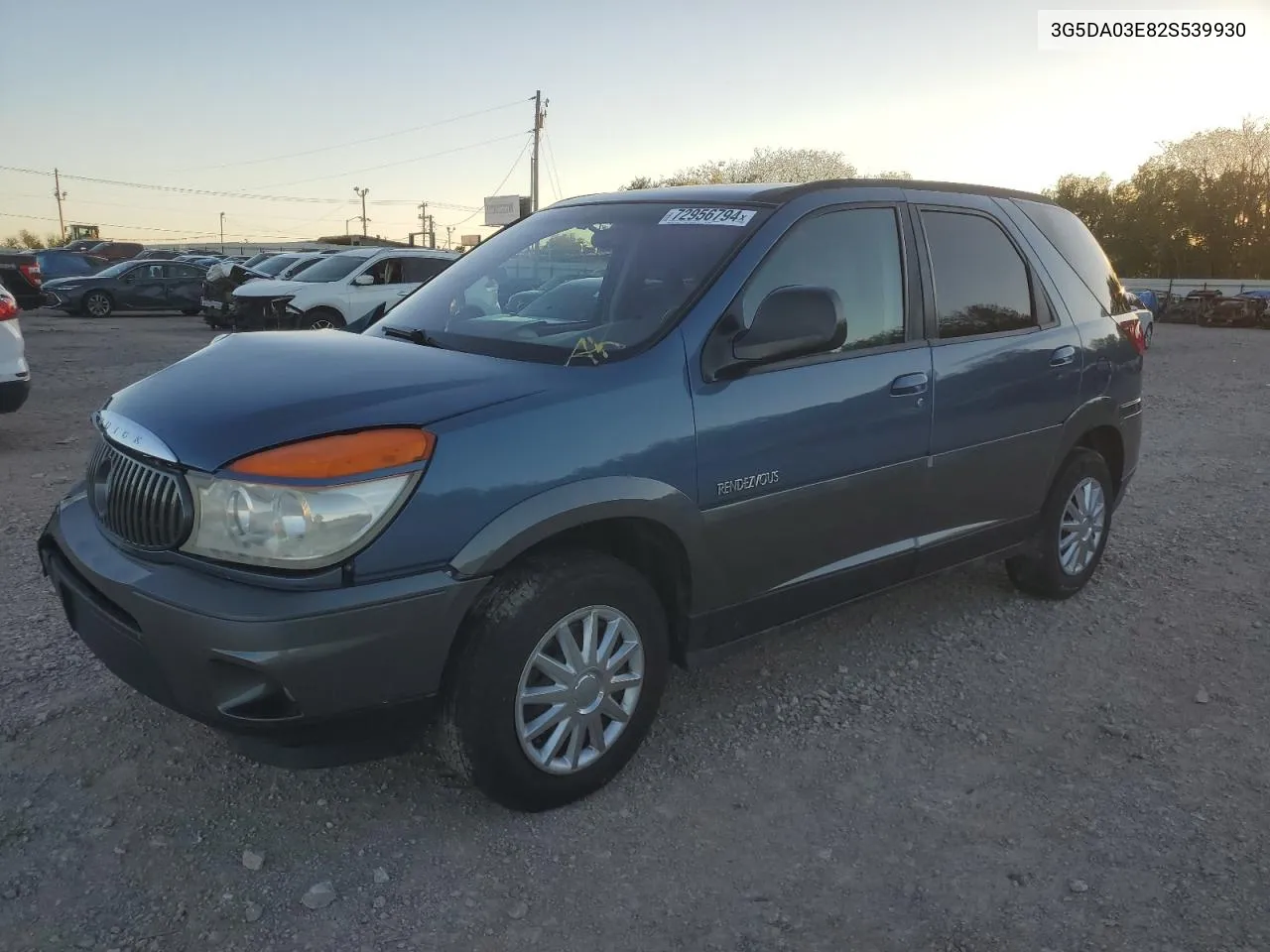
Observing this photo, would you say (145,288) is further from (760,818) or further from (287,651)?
(760,818)

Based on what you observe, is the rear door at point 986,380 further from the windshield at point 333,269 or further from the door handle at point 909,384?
the windshield at point 333,269

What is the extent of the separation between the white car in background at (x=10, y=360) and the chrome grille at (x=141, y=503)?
4848mm

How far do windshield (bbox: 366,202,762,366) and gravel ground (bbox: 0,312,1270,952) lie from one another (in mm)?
1388

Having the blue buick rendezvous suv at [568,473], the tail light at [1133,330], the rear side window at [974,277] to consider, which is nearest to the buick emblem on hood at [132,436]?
the blue buick rendezvous suv at [568,473]

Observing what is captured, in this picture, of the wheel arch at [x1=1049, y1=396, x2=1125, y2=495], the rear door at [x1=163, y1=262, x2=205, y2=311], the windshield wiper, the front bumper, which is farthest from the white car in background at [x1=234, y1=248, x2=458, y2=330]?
the front bumper

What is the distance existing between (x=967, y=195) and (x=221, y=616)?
3.39 meters

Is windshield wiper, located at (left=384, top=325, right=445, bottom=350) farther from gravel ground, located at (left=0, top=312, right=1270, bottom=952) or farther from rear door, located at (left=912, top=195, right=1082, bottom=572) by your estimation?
rear door, located at (left=912, top=195, right=1082, bottom=572)

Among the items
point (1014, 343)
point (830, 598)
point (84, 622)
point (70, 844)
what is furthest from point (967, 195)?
point (70, 844)

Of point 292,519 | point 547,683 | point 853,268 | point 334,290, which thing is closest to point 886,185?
point 853,268

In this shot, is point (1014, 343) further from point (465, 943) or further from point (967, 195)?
point (465, 943)

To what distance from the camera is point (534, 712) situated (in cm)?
277

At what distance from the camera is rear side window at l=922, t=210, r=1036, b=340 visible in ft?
12.5

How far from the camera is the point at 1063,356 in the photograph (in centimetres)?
428

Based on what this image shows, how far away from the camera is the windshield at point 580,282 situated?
10.0 ft
